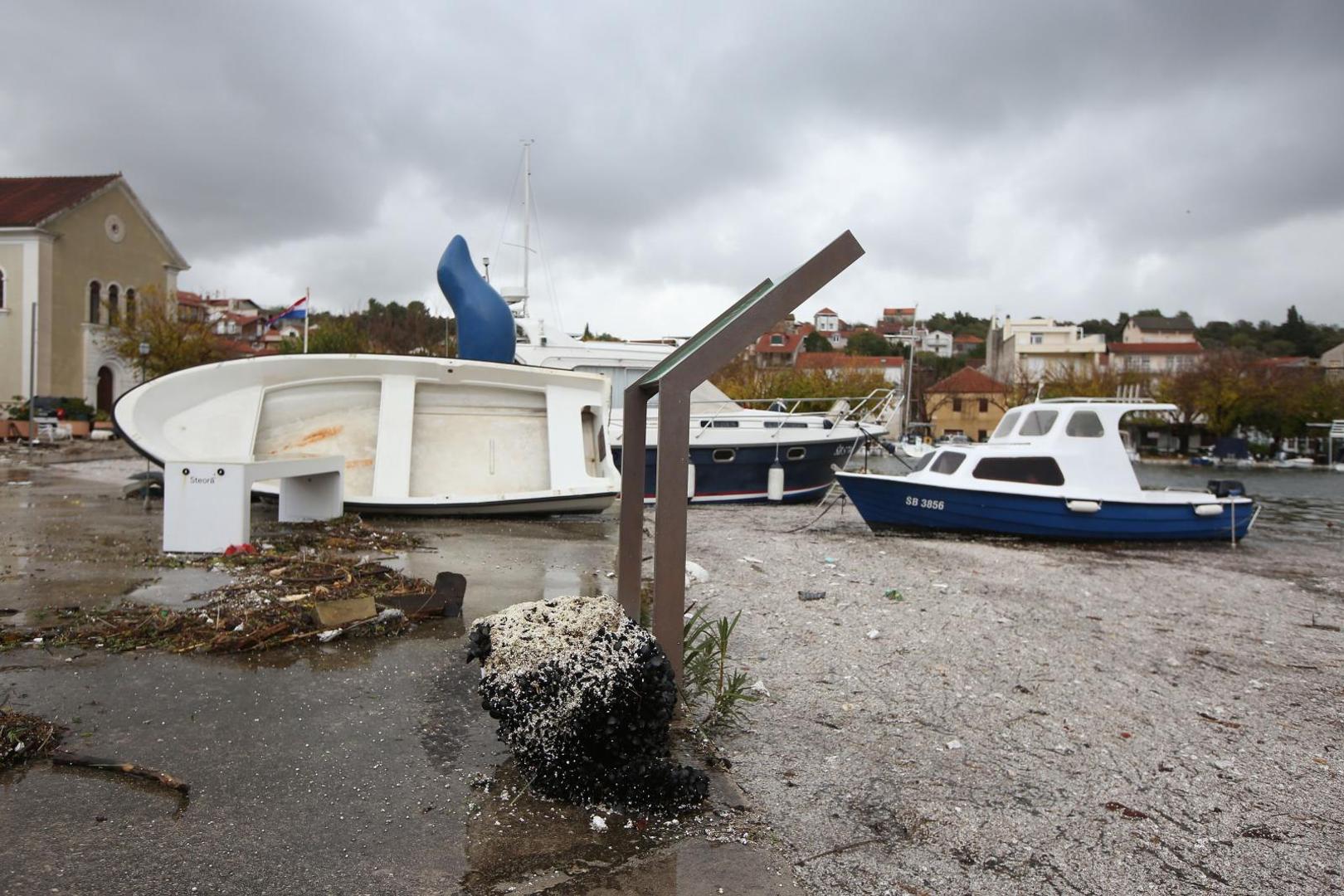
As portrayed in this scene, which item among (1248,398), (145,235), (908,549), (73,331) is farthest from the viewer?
(1248,398)

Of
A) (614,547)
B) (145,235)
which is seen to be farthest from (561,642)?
(145,235)

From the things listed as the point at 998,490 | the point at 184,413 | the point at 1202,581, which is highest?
the point at 184,413

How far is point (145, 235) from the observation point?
39688mm

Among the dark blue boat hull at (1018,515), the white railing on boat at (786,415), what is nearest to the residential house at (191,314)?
the white railing on boat at (786,415)

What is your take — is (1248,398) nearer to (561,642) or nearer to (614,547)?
(614,547)

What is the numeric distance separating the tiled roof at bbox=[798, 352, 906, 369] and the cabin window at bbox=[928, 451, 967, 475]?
56601 mm

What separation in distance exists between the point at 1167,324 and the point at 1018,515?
115m

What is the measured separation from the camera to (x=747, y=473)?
19.9 meters

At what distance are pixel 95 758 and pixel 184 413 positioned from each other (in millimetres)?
8939

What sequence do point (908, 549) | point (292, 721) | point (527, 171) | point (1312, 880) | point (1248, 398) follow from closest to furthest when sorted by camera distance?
point (1312, 880) < point (292, 721) < point (908, 549) < point (527, 171) < point (1248, 398)

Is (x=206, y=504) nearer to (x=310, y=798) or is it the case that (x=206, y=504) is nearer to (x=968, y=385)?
(x=310, y=798)

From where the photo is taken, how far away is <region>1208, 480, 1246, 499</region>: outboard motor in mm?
15930

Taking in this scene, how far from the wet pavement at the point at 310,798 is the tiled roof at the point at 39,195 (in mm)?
37517

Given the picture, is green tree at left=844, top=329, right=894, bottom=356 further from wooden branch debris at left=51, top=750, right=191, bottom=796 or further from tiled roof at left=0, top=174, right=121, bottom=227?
wooden branch debris at left=51, top=750, right=191, bottom=796
